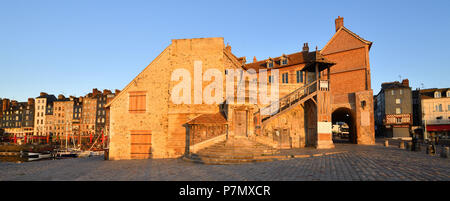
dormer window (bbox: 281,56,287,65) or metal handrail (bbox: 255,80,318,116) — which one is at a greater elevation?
dormer window (bbox: 281,56,287,65)

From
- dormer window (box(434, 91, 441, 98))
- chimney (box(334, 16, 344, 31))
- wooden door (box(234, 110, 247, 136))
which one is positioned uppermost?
chimney (box(334, 16, 344, 31))

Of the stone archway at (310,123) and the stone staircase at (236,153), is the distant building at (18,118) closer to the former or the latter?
the stone staircase at (236,153)

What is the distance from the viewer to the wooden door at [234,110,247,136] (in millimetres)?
17031

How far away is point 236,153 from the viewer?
1383 centimetres

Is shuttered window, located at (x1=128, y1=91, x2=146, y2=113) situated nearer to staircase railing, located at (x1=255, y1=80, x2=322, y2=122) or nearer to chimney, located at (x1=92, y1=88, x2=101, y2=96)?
staircase railing, located at (x1=255, y1=80, x2=322, y2=122)

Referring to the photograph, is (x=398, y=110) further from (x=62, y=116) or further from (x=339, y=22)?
(x=62, y=116)

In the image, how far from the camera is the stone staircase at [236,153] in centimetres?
1313

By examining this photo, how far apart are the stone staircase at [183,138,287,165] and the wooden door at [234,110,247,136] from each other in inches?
39.3

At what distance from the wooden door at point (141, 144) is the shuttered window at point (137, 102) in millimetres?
1810

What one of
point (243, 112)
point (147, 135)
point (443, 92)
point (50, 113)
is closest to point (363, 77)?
point (243, 112)

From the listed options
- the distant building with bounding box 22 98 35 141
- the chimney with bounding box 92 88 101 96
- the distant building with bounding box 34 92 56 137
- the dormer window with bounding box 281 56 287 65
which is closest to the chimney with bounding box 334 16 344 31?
the dormer window with bounding box 281 56 287 65

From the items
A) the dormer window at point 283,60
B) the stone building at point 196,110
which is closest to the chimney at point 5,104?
the stone building at point 196,110
